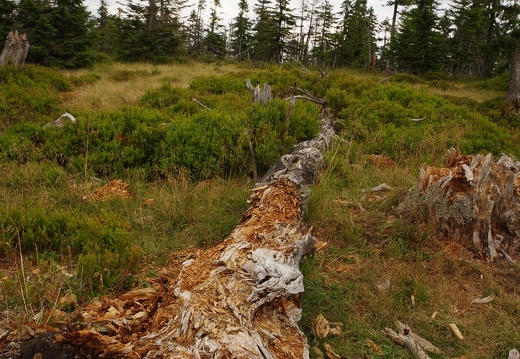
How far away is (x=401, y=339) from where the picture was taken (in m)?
2.90

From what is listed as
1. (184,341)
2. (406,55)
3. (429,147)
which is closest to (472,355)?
(184,341)

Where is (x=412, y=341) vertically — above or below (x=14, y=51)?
below

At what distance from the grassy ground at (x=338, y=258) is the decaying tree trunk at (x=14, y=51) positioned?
8376 millimetres

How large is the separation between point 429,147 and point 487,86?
19.1 metres

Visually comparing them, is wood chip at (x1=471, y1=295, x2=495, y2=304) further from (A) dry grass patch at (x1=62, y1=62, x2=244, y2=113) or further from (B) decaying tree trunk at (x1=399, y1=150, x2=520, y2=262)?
(A) dry grass patch at (x1=62, y1=62, x2=244, y2=113)

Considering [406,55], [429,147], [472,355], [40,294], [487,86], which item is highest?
[406,55]

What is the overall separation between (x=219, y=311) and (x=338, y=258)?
1.98 meters

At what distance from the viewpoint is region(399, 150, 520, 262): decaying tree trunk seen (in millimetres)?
4234

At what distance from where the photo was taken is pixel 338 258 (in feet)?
13.1

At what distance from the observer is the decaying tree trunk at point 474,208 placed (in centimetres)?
423

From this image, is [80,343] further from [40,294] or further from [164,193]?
[164,193]

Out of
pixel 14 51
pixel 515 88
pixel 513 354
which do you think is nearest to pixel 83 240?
pixel 513 354

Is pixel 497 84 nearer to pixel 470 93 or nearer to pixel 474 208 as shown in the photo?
pixel 470 93

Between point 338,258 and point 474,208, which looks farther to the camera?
point 474,208
